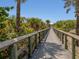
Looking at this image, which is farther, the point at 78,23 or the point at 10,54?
the point at 78,23

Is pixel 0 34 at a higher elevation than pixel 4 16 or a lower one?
lower

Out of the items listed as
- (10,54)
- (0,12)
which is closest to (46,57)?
(0,12)

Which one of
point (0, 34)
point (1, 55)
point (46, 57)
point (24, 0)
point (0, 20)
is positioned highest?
point (24, 0)

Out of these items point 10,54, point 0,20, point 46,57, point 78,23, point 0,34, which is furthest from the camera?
point 78,23

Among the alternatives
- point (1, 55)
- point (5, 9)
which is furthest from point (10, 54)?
point (5, 9)

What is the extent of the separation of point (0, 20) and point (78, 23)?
1544 centimetres

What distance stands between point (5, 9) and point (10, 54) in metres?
3.53

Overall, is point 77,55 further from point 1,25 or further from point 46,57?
point 1,25

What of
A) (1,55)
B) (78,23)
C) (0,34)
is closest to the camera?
(1,55)

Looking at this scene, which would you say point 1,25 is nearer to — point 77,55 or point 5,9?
point 5,9

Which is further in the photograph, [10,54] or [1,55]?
[1,55]

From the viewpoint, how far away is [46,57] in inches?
356

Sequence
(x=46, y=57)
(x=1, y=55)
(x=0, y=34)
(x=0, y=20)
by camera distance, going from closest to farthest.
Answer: (x=1, y=55) < (x=0, y=20) < (x=0, y=34) < (x=46, y=57)

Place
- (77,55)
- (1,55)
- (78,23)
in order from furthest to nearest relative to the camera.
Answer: (78,23)
(77,55)
(1,55)
